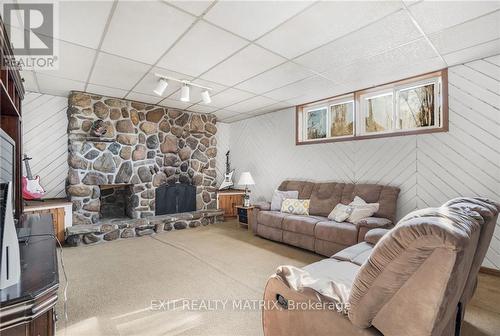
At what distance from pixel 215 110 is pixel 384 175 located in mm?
3498

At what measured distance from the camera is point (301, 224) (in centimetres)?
360

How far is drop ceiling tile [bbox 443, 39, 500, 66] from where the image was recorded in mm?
2545

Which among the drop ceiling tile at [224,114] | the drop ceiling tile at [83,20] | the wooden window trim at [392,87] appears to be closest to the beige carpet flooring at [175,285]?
the wooden window trim at [392,87]

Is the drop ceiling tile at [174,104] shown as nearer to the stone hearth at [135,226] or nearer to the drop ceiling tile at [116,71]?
the drop ceiling tile at [116,71]

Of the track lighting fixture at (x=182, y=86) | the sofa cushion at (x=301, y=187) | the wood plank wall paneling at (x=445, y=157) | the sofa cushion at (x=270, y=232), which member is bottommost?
the sofa cushion at (x=270, y=232)

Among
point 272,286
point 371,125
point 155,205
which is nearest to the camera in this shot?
point 272,286

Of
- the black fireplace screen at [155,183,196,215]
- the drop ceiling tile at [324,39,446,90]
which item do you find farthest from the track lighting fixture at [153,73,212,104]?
the black fireplace screen at [155,183,196,215]

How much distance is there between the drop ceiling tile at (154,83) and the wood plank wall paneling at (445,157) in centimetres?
257

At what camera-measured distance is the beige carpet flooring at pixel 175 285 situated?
190 cm

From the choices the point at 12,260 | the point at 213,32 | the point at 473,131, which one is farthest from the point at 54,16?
the point at 473,131

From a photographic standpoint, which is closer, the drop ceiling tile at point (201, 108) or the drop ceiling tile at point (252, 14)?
the drop ceiling tile at point (252, 14)

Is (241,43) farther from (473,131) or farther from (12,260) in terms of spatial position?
(473,131)

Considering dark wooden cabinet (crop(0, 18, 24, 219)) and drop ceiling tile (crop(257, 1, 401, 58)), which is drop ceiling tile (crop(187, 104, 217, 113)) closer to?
drop ceiling tile (crop(257, 1, 401, 58))

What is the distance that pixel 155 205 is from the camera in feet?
16.4
